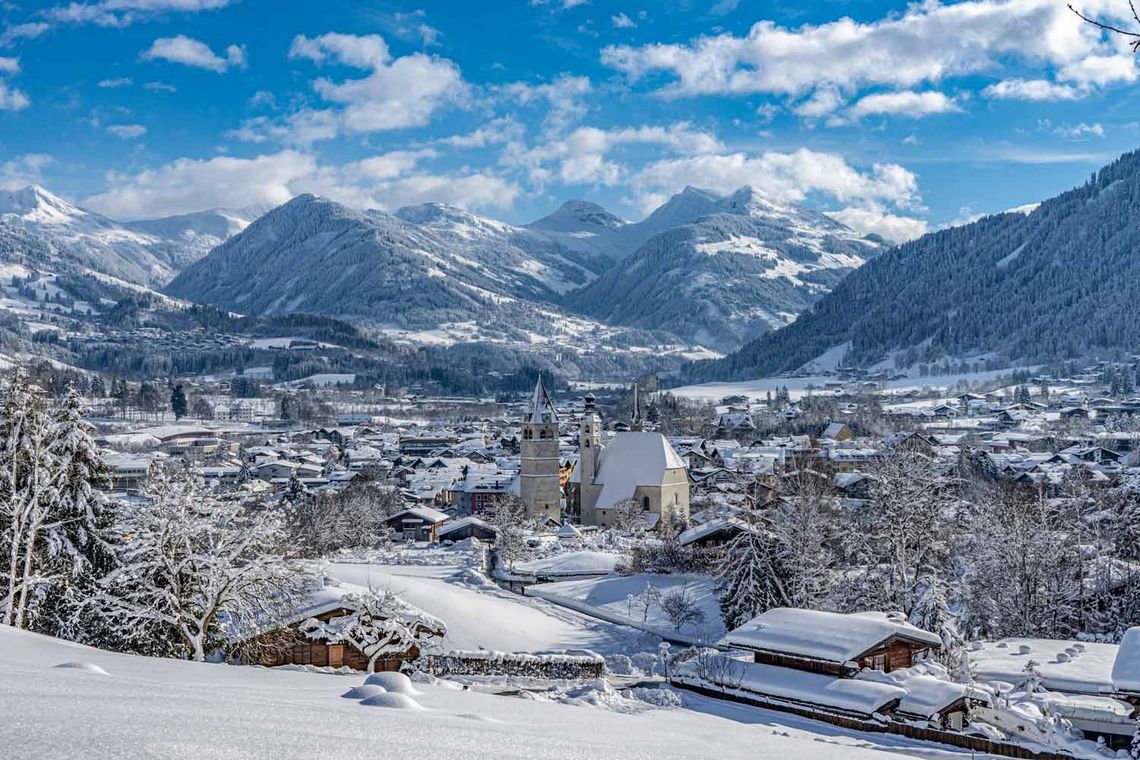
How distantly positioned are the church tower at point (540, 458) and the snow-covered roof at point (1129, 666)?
4348 centimetres

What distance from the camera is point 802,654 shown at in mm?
19562

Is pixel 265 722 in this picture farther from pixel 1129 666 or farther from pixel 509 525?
pixel 509 525

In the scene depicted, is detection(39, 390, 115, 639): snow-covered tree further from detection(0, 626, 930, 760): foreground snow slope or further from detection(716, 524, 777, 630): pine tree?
detection(716, 524, 777, 630): pine tree

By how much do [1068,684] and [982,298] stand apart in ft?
639

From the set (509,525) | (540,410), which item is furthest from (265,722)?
(540,410)

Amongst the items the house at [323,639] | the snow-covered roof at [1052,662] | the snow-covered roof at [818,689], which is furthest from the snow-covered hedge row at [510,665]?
the snow-covered roof at [1052,662]

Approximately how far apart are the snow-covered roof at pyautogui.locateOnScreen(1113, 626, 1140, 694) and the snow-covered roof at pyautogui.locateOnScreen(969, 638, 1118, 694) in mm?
2358

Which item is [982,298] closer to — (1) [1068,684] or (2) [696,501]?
(2) [696,501]

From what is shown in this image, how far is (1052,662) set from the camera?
2244 centimetres

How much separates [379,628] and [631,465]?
4109 centimetres

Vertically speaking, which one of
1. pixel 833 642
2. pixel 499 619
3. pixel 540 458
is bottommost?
pixel 499 619

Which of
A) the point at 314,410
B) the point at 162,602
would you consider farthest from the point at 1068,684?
the point at 314,410

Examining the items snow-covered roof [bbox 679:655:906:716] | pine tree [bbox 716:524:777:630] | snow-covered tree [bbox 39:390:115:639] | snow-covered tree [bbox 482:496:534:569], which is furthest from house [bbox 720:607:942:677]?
snow-covered tree [bbox 482:496:534:569]

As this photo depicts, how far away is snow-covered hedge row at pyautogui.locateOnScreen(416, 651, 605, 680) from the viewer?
61.7 ft
